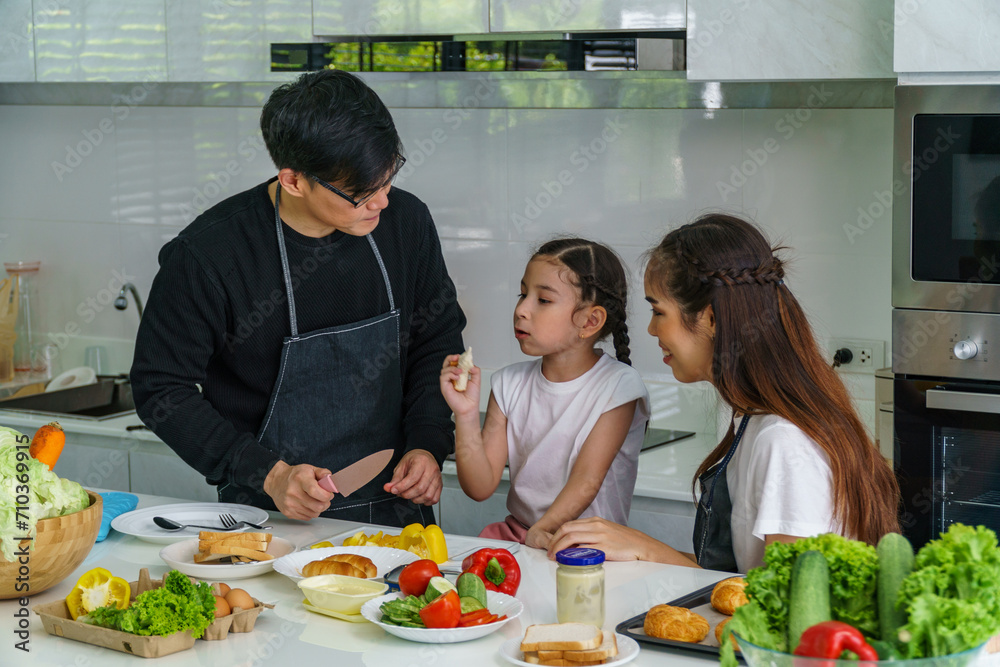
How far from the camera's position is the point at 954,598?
77 cm

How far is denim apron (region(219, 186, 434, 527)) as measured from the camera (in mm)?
1904

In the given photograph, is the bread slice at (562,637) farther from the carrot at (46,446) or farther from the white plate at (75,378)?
the white plate at (75,378)

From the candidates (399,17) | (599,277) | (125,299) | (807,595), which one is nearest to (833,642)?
(807,595)

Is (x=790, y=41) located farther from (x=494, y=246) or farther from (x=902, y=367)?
(x=494, y=246)

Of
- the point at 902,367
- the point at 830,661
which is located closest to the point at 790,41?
the point at 902,367

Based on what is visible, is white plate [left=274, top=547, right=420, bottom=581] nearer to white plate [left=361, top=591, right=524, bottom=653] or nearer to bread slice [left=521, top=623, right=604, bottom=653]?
white plate [left=361, top=591, right=524, bottom=653]

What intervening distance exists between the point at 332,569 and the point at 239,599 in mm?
140

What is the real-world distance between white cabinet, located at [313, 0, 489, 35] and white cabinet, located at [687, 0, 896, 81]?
1.63 ft

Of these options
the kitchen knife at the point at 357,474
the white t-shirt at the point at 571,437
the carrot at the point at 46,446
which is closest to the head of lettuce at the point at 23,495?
the carrot at the point at 46,446

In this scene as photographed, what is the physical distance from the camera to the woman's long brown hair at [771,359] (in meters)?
1.42

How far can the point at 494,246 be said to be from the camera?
2.85 metres

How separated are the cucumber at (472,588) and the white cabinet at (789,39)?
1248 millimetres

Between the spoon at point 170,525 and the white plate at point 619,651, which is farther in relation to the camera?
the spoon at point 170,525

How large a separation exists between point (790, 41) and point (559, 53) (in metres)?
0.48
